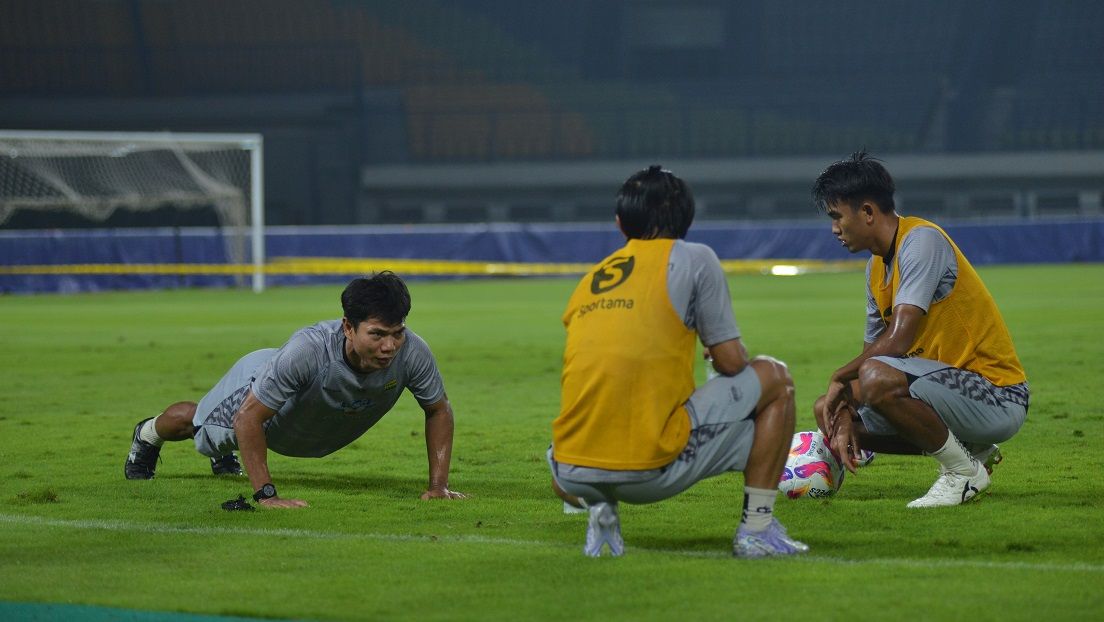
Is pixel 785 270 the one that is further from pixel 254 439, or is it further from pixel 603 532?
pixel 603 532

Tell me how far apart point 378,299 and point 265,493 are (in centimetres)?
103

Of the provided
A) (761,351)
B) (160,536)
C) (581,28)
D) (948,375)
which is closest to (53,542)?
(160,536)

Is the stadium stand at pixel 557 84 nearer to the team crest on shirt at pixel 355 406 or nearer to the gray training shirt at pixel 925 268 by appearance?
the team crest on shirt at pixel 355 406

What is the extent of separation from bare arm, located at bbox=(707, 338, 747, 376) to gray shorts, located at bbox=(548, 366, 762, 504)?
4 cm

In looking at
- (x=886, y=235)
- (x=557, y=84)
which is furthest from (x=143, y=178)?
(x=886, y=235)

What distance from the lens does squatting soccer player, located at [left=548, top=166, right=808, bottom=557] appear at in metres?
4.54

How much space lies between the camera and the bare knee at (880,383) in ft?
18.7

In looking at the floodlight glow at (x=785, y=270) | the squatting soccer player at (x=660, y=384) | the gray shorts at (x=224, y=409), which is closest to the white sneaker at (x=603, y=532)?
the squatting soccer player at (x=660, y=384)

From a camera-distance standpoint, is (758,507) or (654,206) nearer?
(654,206)

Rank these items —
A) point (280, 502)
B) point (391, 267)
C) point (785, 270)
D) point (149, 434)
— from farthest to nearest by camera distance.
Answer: point (785, 270)
point (391, 267)
point (149, 434)
point (280, 502)

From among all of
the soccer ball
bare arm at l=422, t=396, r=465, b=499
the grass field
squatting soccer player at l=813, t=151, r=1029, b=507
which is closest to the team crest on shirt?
bare arm at l=422, t=396, r=465, b=499

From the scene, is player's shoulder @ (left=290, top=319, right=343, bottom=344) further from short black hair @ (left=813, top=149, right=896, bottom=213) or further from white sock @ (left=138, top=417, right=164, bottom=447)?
short black hair @ (left=813, top=149, right=896, bottom=213)

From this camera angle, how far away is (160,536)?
217 inches

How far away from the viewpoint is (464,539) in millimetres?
5336
